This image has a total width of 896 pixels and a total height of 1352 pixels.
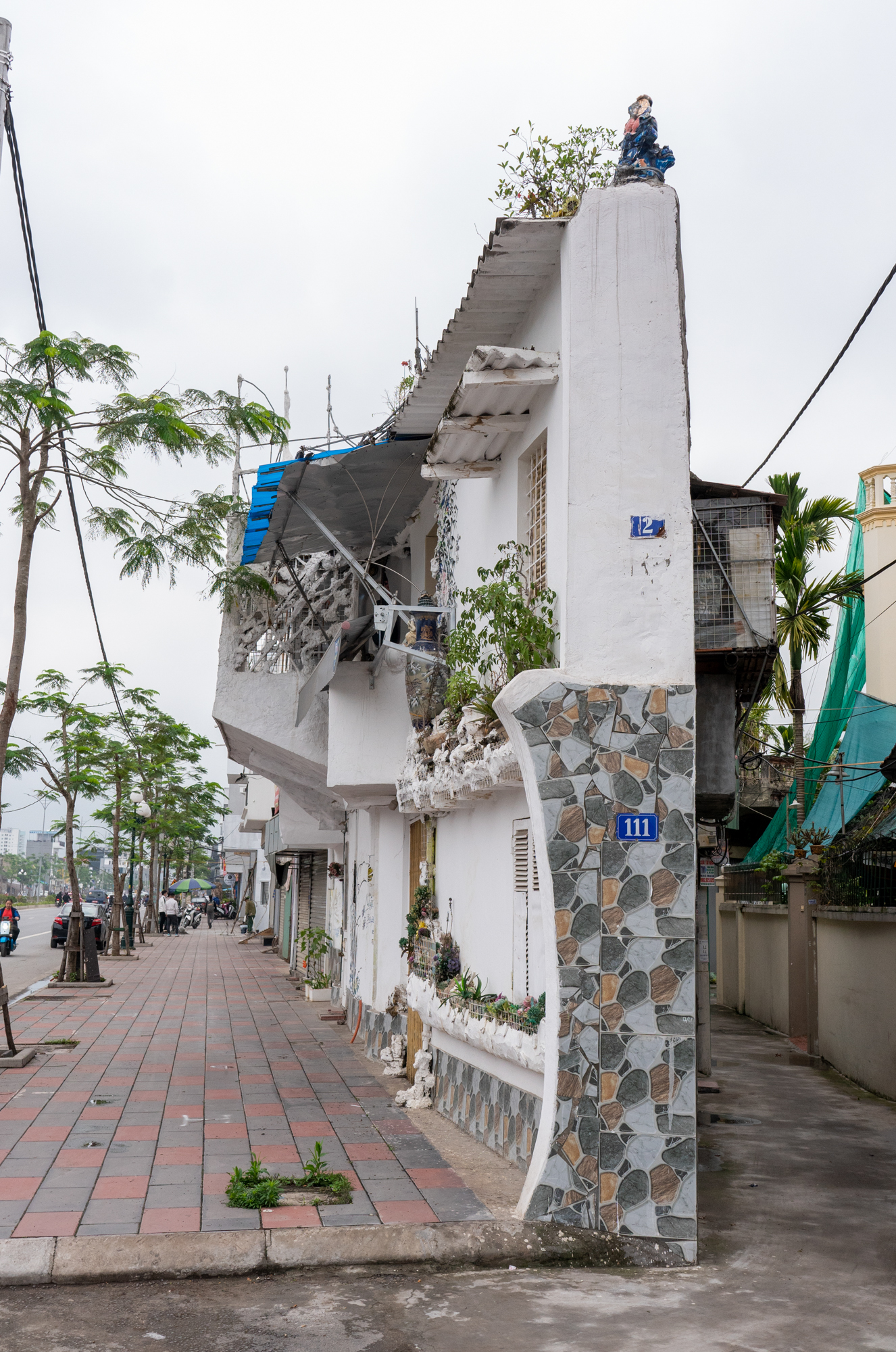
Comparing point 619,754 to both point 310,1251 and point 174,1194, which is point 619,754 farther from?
point 174,1194

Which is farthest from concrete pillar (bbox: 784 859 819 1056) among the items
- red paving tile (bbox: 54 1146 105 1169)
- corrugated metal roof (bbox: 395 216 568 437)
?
red paving tile (bbox: 54 1146 105 1169)

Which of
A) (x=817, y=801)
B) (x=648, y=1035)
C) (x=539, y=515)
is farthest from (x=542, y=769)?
(x=817, y=801)

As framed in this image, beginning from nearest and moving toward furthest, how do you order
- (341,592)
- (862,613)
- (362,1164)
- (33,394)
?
(362,1164) → (33,394) → (341,592) → (862,613)

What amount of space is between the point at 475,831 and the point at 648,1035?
3.10 metres

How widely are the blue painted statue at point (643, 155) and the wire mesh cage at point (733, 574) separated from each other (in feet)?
9.20

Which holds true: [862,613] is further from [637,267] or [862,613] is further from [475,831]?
[637,267]

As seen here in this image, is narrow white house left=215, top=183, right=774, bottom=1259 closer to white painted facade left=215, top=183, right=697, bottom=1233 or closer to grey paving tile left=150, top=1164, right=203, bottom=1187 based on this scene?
white painted facade left=215, top=183, right=697, bottom=1233

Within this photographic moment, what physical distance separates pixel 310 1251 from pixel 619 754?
10.4ft

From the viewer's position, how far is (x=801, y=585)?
1844cm

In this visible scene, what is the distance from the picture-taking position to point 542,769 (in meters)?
6.95

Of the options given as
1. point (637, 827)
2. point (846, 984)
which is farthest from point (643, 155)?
point (846, 984)

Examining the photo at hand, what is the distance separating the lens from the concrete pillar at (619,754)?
664 centimetres

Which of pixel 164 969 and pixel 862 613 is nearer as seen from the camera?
pixel 862 613

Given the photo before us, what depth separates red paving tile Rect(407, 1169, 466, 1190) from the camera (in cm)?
750
